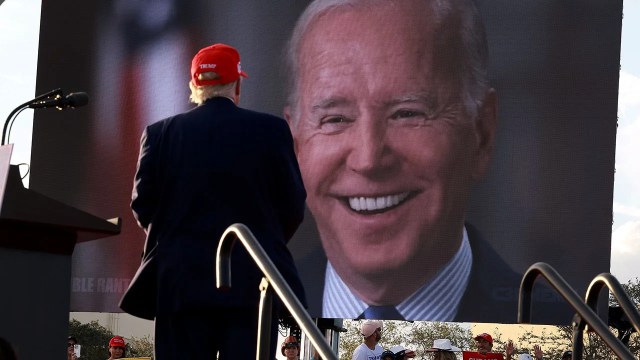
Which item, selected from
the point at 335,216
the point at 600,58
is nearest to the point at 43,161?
the point at 335,216

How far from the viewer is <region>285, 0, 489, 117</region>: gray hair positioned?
7.73m

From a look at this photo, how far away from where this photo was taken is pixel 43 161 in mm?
8664

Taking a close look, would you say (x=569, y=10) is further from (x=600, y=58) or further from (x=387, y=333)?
(x=387, y=333)

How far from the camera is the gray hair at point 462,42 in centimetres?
773

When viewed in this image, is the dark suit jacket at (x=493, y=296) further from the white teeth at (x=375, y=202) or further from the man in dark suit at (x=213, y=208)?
the man in dark suit at (x=213, y=208)

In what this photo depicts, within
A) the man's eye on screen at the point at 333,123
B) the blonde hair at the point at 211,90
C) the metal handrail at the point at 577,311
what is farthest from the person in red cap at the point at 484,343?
the blonde hair at the point at 211,90

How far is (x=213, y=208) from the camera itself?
3195mm

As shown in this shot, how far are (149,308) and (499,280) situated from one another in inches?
184

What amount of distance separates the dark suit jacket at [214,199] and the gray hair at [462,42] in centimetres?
461

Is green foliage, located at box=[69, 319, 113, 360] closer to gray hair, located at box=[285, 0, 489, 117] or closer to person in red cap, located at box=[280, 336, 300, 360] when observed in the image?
person in red cap, located at box=[280, 336, 300, 360]

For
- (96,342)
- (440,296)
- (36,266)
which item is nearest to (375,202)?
(440,296)

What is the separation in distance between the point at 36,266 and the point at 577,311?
174cm

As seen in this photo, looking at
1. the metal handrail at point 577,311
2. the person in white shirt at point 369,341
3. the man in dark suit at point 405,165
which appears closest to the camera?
the metal handrail at point 577,311

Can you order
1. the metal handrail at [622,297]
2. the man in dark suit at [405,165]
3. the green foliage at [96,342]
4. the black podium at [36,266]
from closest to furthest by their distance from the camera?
the metal handrail at [622,297], the black podium at [36,266], the man in dark suit at [405,165], the green foliage at [96,342]
